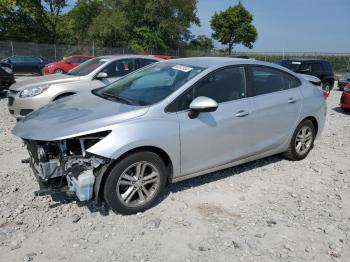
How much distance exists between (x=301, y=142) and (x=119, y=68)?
4.53 m

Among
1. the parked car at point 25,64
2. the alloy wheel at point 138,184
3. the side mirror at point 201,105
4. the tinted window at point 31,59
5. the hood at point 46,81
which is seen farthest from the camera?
the tinted window at point 31,59

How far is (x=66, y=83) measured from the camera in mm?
7648

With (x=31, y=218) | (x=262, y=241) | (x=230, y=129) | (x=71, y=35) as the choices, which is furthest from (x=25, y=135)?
(x=71, y=35)

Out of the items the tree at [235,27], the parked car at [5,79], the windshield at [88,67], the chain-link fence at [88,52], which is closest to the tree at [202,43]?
the tree at [235,27]

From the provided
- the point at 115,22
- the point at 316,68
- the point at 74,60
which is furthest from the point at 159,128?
the point at 115,22

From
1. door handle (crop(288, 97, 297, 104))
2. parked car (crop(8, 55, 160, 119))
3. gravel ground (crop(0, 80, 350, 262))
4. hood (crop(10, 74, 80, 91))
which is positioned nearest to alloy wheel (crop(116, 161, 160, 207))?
gravel ground (crop(0, 80, 350, 262))

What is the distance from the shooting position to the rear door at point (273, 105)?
4.89 m

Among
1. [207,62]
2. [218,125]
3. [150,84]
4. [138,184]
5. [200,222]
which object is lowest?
[200,222]

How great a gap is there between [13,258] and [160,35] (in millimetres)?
38081

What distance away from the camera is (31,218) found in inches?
152

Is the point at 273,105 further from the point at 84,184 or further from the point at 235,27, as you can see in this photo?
the point at 235,27

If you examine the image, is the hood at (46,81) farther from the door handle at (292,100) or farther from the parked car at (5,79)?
Answer: the parked car at (5,79)

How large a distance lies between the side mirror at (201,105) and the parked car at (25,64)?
2214 centimetres

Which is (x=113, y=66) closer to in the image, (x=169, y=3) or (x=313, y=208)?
(x=313, y=208)
